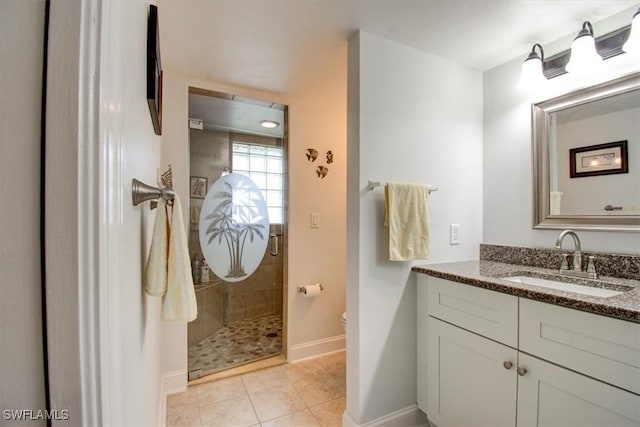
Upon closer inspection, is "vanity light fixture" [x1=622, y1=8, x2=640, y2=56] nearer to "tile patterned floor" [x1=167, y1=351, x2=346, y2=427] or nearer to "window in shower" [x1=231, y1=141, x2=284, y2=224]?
"window in shower" [x1=231, y1=141, x2=284, y2=224]

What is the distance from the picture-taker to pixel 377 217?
1.58 m

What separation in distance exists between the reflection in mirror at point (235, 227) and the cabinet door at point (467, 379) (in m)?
1.39

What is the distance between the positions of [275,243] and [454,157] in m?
1.54

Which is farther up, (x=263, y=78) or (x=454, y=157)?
(x=263, y=78)

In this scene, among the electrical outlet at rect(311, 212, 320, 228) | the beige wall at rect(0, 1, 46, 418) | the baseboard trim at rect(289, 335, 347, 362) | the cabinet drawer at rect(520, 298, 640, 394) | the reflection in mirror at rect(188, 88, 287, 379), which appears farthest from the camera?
the electrical outlet at rect(311, 212, 320, 228)

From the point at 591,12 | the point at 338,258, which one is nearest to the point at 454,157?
the point at 591,12

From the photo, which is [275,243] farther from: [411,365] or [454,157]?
[454,157]

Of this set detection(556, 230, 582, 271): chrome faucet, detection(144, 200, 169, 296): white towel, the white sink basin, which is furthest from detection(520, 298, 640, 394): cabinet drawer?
detection(144, 200, 169, 296): white towel

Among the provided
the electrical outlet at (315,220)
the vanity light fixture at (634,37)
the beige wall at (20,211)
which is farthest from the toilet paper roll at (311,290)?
the vanity light fixture at (634,37)

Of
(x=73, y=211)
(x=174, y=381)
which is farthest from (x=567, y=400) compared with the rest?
(x=174, y=381)

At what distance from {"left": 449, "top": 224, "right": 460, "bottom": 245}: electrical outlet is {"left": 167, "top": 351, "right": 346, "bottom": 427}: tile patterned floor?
126 cm

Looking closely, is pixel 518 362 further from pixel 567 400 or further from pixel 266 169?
pixel 266 169

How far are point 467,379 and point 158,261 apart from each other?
4.77ft

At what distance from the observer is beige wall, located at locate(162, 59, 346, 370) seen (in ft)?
7.82
